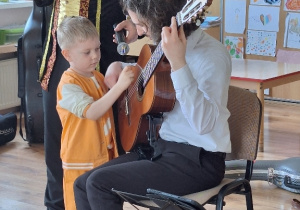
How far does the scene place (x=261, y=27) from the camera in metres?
5.11

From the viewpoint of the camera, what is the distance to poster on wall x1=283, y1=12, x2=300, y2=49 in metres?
4.93

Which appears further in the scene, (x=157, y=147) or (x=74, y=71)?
(x=74, y=71)

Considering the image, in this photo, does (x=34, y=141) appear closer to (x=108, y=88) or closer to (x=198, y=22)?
(x=108, y=88)

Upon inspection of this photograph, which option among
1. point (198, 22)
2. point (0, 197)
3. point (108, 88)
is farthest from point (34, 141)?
point (198, 22)

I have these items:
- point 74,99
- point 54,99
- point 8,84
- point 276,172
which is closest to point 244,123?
point 74,99

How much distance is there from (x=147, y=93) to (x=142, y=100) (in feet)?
0.20

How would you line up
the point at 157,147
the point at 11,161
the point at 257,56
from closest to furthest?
1. the point at 157,147
2. the point at 11,161
3. the point at 257,56

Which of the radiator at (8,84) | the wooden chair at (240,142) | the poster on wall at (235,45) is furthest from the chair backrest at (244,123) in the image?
the poster on wall at (235,45)

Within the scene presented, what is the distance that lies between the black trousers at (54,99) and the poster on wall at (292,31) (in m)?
2.58

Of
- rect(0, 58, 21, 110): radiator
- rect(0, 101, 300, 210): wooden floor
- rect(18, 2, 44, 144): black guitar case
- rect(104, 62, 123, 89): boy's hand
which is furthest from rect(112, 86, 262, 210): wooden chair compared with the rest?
rect(0, 58, 21, 110): radiator

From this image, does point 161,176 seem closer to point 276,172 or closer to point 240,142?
point 240,142

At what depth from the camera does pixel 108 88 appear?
2.44 m

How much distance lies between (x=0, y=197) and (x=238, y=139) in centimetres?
147

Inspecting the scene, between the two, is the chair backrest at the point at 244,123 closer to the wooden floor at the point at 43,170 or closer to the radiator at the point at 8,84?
the wooden floor at the point at 43,170
